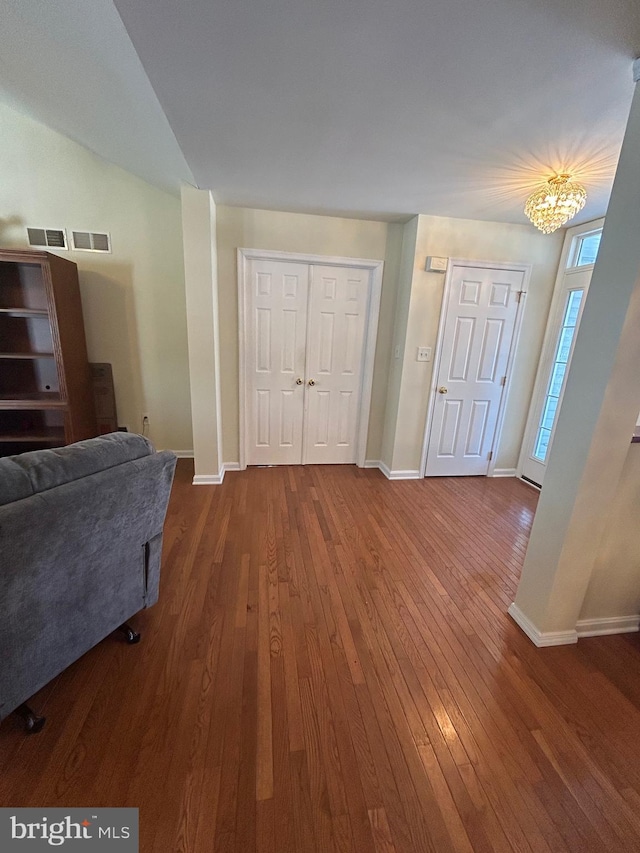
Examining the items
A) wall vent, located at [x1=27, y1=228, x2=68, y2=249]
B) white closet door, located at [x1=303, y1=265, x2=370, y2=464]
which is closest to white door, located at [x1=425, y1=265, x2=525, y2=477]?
white closet door, located at [x1=303, y1=265, x2=370, y2=464]

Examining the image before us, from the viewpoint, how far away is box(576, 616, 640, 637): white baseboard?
1667 mm

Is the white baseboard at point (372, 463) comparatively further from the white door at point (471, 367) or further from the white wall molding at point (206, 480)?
the white wall molding at point (206, 480)

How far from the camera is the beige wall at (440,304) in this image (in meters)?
2.88

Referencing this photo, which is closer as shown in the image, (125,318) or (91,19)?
(91,19)

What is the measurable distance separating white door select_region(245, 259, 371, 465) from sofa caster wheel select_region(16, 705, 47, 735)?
239cm

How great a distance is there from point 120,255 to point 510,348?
150 inches

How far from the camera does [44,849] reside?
2.94 ft

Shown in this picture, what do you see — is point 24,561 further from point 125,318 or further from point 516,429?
point 516,429

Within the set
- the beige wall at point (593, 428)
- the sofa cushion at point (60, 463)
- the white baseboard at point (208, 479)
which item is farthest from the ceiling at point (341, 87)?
the white baseboard at point (208, 479)

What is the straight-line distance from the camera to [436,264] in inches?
113

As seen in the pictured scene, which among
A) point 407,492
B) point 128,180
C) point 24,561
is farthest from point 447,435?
point 128,180

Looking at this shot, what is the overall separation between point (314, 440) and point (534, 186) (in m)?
2.65

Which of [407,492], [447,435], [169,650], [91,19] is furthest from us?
[447,435]

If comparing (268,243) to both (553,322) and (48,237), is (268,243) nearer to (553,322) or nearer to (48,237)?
(48,237)
